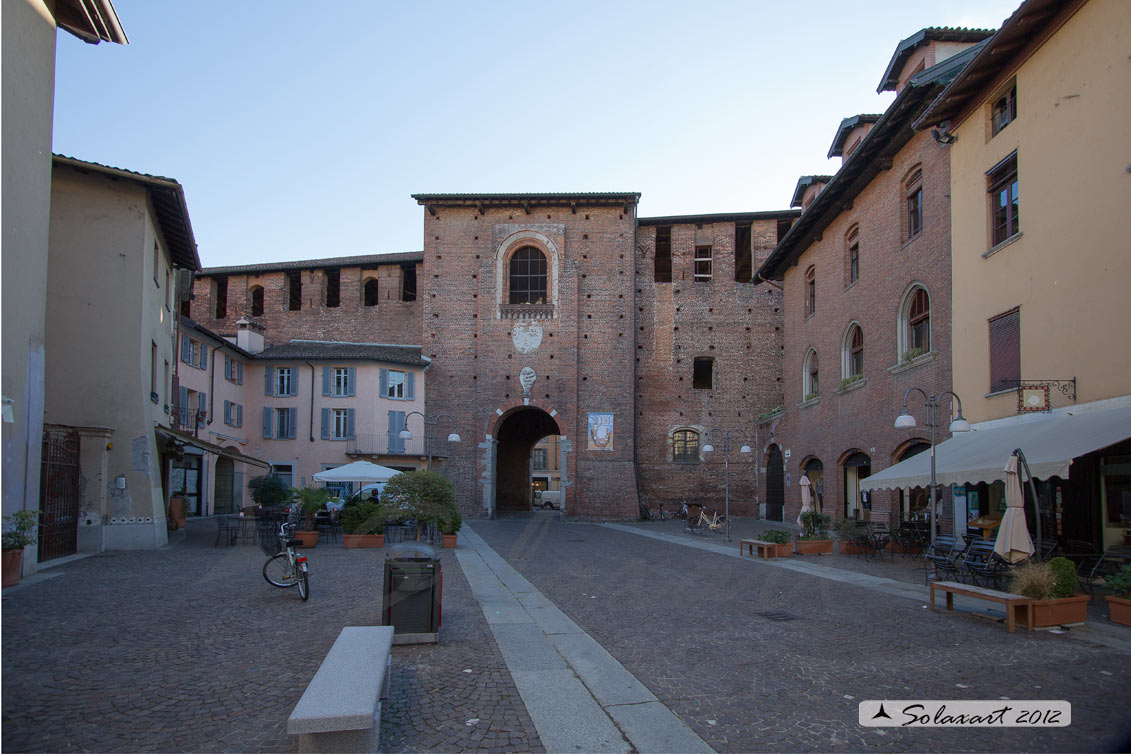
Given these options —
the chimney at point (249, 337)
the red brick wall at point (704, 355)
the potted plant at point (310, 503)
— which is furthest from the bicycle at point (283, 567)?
the chimney at point (249, 337)

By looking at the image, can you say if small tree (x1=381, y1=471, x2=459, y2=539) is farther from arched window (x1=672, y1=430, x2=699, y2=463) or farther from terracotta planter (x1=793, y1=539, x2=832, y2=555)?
arched window (x1=672, y1=430, x2=699, y2=463)

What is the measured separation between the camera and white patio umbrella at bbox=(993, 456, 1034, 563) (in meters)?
9.85

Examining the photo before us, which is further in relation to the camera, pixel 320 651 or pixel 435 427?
pixel 435 427

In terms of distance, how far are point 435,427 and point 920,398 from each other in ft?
71.4

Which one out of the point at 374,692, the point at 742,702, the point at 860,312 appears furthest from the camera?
the point at 860,312

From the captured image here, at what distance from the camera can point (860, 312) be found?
21.8m

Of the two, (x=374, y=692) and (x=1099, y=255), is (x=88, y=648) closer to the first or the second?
(x=374, y=692)

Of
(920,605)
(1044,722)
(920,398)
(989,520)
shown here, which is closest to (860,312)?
(920,398)

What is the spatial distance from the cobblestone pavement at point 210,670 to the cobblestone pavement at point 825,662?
1391mm

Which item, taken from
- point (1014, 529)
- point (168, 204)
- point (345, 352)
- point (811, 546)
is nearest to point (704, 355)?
point (345, 352)

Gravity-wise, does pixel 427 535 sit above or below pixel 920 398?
below

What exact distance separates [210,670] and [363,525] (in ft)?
38.2

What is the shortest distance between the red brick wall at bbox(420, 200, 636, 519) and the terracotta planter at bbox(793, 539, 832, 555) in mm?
16608

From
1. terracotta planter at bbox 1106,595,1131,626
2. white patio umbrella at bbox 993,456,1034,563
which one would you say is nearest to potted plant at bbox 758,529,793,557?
white patio umbrella at bbox 993,456,1034,563
